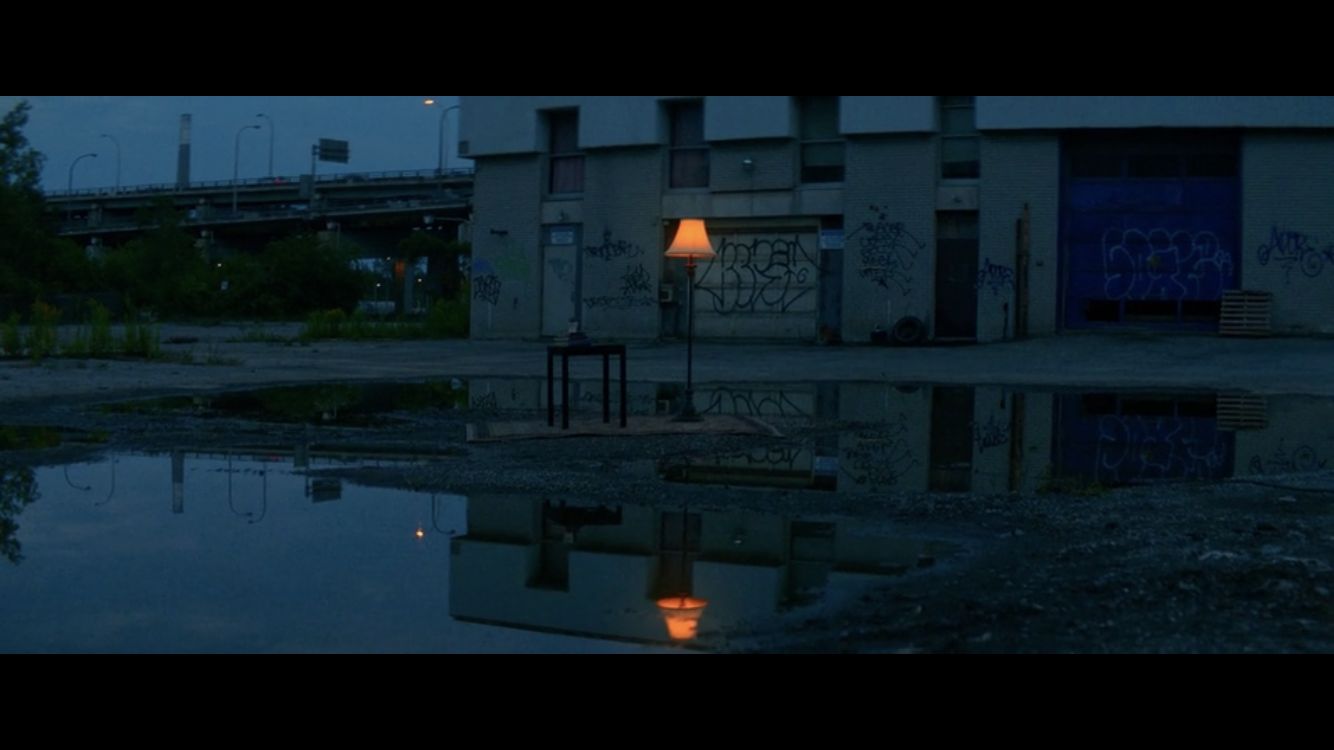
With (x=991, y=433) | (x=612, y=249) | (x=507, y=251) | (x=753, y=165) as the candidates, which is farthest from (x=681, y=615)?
(x=507, y=251)

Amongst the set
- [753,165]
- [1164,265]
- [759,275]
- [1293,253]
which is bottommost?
[759,275]

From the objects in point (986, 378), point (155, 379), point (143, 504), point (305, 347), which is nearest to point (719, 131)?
point (305, 347)

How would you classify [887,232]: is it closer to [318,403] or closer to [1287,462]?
[318,403]

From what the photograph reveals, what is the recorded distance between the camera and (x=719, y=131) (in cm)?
3306

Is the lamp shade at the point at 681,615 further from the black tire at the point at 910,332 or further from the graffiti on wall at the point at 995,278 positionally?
the graffiti on wall at the point at 995,278

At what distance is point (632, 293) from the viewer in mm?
34812

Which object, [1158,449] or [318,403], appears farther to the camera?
[318,403]

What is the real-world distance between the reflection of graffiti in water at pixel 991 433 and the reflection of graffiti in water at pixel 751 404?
214 cm

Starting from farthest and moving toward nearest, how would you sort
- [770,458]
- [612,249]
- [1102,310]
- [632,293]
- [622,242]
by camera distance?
[612,249] < [622,242] < [632,293] < [1102,310] < [770,458]

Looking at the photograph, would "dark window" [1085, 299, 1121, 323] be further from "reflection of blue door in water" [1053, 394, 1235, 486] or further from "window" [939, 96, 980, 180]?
"reflection of blue door in water" [1053, 394, 1235, 486]

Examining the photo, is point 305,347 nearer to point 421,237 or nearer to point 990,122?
point 990,122

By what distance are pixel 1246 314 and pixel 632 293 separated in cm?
1472

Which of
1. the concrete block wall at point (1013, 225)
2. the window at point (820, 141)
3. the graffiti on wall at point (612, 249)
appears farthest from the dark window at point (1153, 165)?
the graffiti on wall at point (612, 249)

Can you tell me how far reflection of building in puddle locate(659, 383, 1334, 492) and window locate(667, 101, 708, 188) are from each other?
1770 cm
